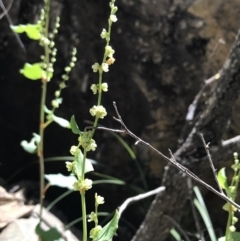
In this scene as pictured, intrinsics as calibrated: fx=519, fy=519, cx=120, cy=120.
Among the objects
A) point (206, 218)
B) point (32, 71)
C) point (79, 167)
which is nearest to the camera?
point (32, 71)

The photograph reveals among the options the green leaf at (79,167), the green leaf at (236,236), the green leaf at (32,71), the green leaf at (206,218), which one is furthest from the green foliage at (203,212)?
the green leaf at (32,71)

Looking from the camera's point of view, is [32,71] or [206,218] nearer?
[32,71]

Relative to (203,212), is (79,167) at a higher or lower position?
higher

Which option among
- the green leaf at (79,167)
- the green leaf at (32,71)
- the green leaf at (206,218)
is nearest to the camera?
the green leaf at (32,71)

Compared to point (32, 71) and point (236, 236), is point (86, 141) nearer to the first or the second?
point (32, 71)

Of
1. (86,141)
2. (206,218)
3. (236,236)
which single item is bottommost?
(206,218)

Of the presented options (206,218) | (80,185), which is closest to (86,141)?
(80,185)

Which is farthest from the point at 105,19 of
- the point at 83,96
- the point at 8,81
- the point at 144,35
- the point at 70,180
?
the point at 70,180

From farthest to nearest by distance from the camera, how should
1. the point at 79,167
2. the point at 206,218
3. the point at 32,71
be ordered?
the point at 206,218
the point at 79,167
the point at 32,71

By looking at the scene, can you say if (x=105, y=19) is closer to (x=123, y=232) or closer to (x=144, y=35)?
(x=144, y=35)

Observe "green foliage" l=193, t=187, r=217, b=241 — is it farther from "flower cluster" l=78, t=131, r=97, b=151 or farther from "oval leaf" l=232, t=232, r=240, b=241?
"flower cluster" l=78, t=131, r=97, b=151

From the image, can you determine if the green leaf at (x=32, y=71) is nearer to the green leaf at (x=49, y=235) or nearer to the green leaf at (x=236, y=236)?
the green leaf at (x=49, y=235)
